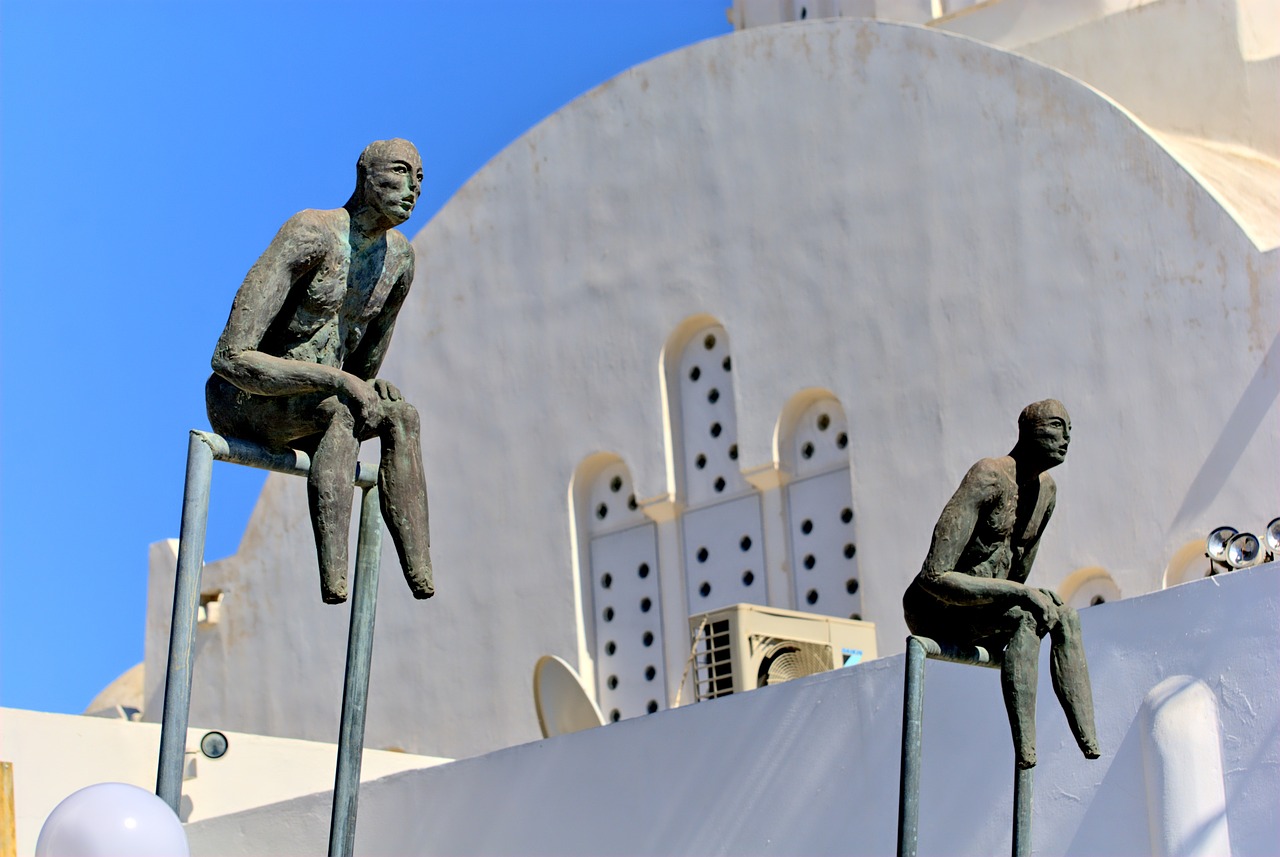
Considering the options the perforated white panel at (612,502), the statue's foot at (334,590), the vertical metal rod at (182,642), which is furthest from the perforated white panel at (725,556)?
the vertical metal rod at (182,642)

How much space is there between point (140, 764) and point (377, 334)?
9031 millimetres

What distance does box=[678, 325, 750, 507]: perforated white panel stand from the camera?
17.9 metres

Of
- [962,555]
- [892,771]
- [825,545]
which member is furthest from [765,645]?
[962,555]

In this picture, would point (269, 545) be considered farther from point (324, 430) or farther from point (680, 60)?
point (324, 430)

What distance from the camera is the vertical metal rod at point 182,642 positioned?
6.34 m

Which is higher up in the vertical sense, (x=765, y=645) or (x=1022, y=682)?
(x=765, y=645)

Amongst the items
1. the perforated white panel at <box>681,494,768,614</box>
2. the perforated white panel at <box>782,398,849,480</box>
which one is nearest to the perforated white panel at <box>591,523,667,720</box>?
the perforated white panel at <box>681,494,768,614</box>

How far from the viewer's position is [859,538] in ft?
55.3

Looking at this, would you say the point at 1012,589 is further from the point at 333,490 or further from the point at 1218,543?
the point at 1218,543

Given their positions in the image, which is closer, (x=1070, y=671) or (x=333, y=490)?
(x=333, y=490)

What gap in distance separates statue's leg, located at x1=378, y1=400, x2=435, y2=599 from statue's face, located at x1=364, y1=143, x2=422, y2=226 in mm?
627

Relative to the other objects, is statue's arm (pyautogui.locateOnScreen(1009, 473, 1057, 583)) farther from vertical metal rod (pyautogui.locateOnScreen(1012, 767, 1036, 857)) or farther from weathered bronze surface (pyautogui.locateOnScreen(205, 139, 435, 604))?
weathered bronze surface (pyautogui.locateOnScreen(205, 139, 435, 604))

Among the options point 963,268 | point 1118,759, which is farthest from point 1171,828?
point 963,268

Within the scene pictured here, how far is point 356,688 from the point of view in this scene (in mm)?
6852
